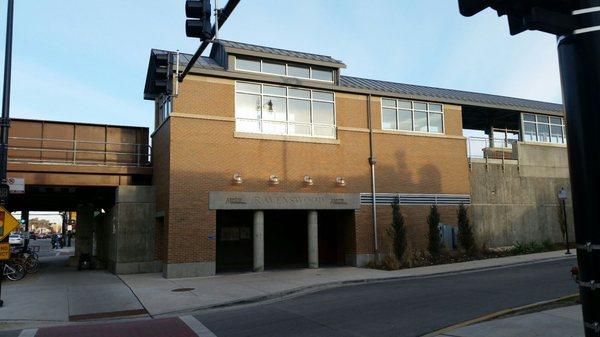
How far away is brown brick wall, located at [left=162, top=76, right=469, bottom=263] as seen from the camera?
1985cm

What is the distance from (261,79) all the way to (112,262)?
10555 millimetres

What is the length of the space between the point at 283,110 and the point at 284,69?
1.92 meters

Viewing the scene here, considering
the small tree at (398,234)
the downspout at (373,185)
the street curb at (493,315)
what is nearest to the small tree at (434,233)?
the small tree at (398,234)

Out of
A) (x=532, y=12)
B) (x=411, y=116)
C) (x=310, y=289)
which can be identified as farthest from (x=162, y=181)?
(x=532, y=12)

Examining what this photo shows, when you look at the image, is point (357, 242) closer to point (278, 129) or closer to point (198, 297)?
point (278, 129)

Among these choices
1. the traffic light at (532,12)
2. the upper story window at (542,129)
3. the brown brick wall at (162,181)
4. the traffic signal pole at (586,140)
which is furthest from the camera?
the upper story window at (542,129)

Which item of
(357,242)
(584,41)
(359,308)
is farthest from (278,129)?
(584,41)

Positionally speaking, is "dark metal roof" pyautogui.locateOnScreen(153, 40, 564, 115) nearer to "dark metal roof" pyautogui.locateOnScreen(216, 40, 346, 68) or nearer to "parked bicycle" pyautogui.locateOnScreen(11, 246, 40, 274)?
"dark metal roof" pyautogui.locateOnScreen(216, 40, 346, 68)

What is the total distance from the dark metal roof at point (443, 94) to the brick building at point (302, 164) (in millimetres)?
192

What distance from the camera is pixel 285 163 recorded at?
21844 millimetres

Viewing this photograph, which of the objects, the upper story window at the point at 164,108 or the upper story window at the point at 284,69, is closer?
the upper story window at the point at 164,108

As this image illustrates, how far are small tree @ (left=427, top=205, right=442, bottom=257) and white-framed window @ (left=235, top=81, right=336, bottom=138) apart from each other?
566 centimetres

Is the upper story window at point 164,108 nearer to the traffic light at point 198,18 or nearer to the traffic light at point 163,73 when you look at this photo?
the traffic light at point 163,73

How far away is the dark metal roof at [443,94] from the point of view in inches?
985
